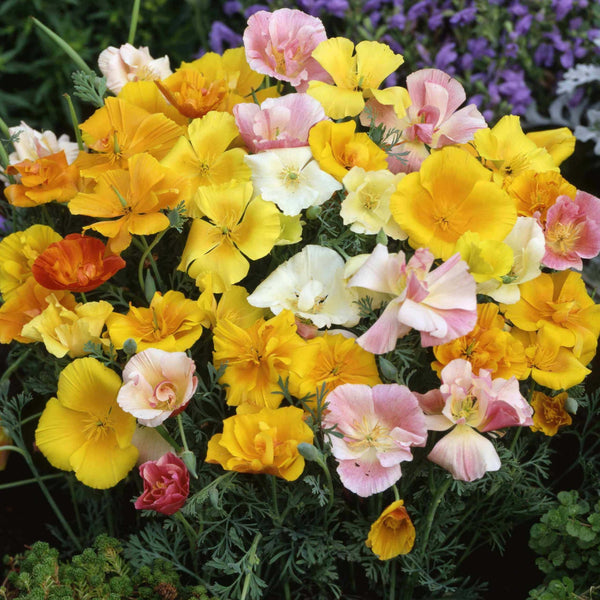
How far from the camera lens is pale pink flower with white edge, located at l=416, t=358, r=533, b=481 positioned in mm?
1131

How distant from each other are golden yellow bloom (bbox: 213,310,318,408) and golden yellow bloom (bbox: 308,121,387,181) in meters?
0.29

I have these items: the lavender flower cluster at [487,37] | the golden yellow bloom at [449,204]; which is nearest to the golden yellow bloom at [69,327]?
the golden yellow bloom at [449,204]

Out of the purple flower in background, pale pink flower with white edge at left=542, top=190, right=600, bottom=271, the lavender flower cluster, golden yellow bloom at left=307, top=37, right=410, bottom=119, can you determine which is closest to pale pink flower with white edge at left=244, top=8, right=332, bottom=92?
golden yellow bloom at left=307, top=37, right=410, bottom=119

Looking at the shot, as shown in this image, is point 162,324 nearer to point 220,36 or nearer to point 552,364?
point 552,364

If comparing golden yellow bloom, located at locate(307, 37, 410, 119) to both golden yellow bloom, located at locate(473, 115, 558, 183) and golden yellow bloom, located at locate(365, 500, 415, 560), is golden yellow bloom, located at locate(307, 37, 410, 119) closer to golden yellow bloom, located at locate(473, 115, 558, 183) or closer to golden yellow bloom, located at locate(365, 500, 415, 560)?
golden yellow bloom, located at locate(473, 115, 558, 183)

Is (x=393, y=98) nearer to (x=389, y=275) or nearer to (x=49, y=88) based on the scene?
(x=389, y=275)

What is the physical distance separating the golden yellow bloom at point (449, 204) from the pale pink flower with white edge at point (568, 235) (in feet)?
0.38

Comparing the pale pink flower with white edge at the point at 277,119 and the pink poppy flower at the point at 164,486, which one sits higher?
the pale pink flower with white edge at the point at 277,119

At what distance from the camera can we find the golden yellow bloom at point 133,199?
1267 millimetres

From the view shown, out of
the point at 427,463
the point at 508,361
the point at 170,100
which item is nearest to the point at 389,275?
the point at 508,361

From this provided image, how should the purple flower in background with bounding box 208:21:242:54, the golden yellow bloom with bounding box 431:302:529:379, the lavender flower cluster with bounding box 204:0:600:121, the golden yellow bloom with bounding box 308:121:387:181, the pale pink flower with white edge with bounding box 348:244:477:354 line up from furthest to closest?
1. the purple flower in background with bounding box 208:21:242:54
2. the lavender flower cluster with bounding box 204:0:600:121
3. the golden yellow bloom with bounding box 308:121:387:181
4. the golden yellow bloom with bounding box 431:302:529:379
5. the pale pink flower with white edge with bounding box 348:244:477:354

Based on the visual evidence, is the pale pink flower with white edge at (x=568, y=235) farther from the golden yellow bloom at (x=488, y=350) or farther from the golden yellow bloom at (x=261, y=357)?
the golden yellow bloom at (x=261, y=357)

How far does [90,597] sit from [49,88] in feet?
6.46

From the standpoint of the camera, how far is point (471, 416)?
45.8 inches
